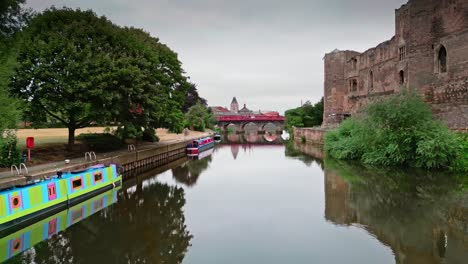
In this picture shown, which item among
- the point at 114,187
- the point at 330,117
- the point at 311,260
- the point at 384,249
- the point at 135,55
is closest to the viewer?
the point at 311,260

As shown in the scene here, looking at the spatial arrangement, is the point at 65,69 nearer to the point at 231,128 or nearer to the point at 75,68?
the point at 75,68

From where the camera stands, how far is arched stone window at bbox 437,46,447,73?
21828 mm

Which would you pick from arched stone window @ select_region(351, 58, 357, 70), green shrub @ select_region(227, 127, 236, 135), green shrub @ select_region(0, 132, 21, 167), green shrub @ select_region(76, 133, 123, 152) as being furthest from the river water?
green shrub @ select_region(227, 127, 236, 135)

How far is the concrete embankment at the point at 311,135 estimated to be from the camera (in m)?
35.3

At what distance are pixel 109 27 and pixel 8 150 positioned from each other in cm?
739

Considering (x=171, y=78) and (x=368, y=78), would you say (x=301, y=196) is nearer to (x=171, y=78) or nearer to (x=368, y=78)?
(x=171, y=78)

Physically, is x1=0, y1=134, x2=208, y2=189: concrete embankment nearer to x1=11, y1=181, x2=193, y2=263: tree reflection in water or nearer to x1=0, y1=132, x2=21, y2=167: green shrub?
x1=0, y1=132, x2=21, y2=167: green shrub

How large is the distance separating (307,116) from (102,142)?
34584mm

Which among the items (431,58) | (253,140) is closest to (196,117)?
(253,140)

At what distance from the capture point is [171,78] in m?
24.6

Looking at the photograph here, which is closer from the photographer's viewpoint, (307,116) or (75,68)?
(75,68)

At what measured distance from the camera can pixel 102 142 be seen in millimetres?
21281

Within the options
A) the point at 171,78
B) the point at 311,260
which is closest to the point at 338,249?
the point at 311,260

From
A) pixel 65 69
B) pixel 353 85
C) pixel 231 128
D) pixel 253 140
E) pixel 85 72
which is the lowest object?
pixel 253 140
